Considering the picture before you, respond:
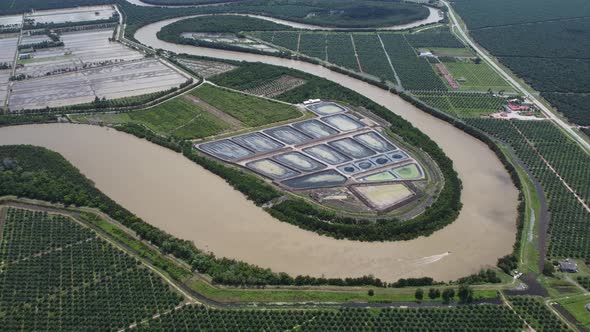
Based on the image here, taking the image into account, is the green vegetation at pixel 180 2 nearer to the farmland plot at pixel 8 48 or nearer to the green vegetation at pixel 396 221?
the farmland plot at pixel 8 48

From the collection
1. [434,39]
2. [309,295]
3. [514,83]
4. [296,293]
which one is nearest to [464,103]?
[514,83]

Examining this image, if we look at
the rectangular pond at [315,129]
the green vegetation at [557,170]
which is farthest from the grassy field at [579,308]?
the rectangular pond at [315,129]

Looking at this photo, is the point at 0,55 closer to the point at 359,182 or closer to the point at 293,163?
the point at 293,163

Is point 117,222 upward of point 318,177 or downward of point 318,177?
downward

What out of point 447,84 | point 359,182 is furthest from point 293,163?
point 447,84

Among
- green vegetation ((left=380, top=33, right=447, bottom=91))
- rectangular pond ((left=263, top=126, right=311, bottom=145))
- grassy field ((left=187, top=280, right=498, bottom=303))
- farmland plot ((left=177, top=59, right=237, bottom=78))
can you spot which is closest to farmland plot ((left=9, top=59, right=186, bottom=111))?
farmland plot ((left=177, top=59, right=237, bottom=78))

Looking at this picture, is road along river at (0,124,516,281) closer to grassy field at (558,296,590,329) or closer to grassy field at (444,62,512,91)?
grassy field at (558,296,590,329)

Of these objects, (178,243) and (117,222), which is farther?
(117,222)
